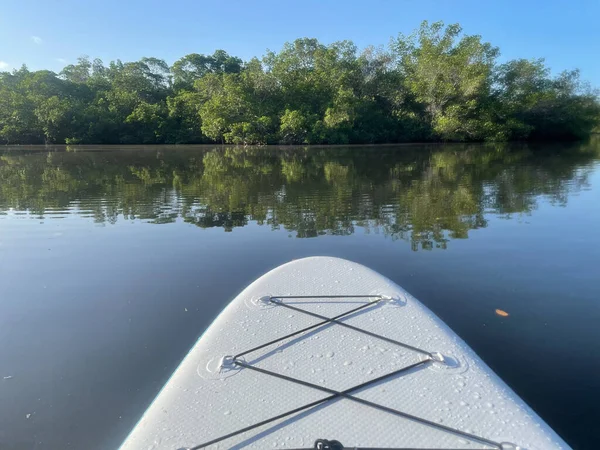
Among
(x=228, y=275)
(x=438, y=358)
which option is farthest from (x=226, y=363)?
(x=228, y=275)

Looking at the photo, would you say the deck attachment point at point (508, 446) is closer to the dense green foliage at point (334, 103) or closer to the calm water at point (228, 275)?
the calm water at point (228, 275)

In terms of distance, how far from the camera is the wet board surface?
5.67 feet

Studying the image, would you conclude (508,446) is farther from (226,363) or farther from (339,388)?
(226,363)

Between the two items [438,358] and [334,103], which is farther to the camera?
[334,103]

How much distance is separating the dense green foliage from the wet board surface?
3335 centimetres

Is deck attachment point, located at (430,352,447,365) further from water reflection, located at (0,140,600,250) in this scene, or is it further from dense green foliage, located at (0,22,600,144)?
dense green foliage, located at (0,22,600,144)

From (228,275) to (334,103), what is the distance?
109 ft

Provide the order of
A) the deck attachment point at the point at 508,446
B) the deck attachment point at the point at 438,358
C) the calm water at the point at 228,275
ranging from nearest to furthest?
the deck attachment point at the point at 508,446, the deck attachment point at the point at 438,358, the calm water at the point at 228,275

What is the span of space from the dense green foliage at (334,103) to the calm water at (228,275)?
26.6 m

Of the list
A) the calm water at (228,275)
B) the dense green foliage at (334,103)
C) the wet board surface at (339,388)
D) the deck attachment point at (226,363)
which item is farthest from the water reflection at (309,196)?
the dense green foliage at (334,103)

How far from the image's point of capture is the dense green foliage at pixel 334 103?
35125mm

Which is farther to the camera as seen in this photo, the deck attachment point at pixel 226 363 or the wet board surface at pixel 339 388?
the deck attachment point at pixel 226 363

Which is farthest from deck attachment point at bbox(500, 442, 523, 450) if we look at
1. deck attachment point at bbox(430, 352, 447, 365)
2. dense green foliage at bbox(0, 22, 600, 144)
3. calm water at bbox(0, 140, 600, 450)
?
dense green foliage at bbox(0, 22, 600, 144)

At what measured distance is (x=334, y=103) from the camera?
35.4 m
